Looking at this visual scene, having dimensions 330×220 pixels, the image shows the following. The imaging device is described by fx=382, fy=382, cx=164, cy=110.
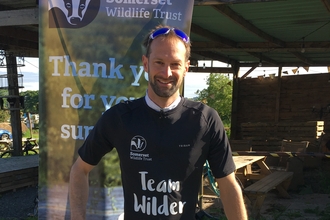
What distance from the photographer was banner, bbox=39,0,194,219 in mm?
3197

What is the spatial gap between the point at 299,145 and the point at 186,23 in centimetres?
616

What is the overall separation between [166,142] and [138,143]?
0.43ft

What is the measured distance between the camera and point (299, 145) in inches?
333

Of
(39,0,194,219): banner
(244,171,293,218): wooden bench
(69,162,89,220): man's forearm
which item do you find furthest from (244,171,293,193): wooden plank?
(69,162,89,220): man's forearm

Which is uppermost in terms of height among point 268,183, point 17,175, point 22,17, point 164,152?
point 22,17

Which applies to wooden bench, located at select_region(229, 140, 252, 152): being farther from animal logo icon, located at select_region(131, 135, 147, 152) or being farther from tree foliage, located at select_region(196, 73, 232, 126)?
tree foliage, located at select_region(196, 73, 232, 126)

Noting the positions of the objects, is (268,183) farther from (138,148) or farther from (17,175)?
(17,175)

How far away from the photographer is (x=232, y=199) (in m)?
1.78

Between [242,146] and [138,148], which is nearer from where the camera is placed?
[138,148]

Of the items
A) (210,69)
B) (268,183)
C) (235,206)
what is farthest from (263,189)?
(210,69)

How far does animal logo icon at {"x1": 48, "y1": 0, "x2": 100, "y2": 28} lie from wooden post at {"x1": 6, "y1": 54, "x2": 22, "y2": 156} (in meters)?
7.78

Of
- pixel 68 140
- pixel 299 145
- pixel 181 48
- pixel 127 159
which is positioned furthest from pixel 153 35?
pixel 299 145

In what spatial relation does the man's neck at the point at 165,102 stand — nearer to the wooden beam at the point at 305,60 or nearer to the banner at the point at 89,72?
the banner at the point at 89,72

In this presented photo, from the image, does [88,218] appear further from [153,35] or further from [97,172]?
[153,35]
